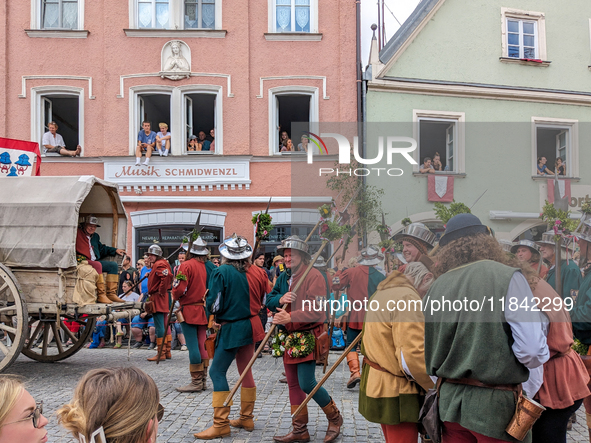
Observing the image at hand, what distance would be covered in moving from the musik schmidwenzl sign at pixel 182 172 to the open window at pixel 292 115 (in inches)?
49.1

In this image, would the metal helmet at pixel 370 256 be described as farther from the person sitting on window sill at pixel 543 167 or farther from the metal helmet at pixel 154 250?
the metal helmet at pixel 154 250

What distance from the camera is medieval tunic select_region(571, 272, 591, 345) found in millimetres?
4543

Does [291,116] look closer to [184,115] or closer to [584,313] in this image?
[184,115]

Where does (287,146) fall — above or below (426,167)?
above

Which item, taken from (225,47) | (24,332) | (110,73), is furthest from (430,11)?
(24,332)

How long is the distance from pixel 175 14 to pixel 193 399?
11.1 m

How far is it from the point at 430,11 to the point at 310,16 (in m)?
3.18

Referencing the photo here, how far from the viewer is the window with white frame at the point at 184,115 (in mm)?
15125

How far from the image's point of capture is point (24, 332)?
302 inches

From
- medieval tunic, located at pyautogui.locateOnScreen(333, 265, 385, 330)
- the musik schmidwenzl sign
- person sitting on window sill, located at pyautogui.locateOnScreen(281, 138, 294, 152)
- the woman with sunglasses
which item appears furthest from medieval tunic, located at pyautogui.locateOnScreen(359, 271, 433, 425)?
person sitting on window sill, located at pyautogui.locateOnScreen(281, 138, 294, 152)

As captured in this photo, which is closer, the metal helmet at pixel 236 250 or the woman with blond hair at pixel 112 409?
the woman with blond hair at pixel 112 409

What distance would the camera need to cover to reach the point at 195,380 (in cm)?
764

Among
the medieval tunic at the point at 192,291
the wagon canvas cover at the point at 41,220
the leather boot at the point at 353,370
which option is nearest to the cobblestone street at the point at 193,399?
the leather boot at the point at 353,370

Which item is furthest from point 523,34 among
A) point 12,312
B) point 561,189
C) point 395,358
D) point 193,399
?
point 395,358
